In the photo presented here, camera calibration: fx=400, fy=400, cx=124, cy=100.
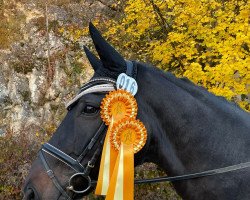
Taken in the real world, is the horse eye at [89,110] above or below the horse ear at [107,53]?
below

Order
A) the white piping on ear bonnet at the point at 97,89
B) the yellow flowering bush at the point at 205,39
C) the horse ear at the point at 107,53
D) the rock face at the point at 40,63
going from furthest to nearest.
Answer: the rock face at the point at 40,63
the yellow flowering bush at the point at 205,39
the white piping on ear bonnet at the point at 97,89
the horse ear at the point at 107,53

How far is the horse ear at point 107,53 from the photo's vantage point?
2.25m

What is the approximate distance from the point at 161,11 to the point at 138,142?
5.48 m

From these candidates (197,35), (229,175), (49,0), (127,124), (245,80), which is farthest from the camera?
(49,0)

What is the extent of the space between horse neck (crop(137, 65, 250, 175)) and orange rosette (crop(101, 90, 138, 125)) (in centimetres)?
11

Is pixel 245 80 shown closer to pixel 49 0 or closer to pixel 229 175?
pixel 229 175

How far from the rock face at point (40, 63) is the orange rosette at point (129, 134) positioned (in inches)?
346

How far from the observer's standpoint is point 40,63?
42.9ft

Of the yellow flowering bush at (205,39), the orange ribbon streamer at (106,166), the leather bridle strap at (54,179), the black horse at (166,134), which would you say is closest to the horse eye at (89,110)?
the black horse at (166,134)

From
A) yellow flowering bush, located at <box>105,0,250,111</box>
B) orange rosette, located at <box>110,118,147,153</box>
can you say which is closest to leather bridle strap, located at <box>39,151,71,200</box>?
orange rosette, located at <box>110,118,147,153</box>

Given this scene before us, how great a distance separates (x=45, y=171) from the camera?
2.32m

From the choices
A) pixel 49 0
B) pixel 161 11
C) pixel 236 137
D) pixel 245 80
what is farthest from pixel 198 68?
pixel 49 0

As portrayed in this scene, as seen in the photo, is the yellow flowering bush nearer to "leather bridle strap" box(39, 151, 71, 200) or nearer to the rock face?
"leather bridle strap" box(39, 151, 71, 200)

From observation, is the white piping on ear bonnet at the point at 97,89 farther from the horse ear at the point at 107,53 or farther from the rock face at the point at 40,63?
the rock face at the point at 40,63
